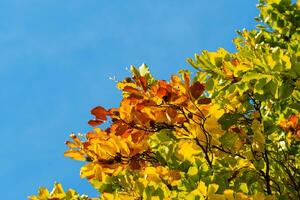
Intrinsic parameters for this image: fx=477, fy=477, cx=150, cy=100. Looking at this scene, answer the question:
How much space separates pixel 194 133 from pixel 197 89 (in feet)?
1.03

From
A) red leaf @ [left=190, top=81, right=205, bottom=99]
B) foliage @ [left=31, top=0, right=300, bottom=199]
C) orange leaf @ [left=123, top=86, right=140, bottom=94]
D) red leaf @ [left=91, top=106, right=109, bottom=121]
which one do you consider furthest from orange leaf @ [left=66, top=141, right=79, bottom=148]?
red leaf @ [left=190, top=81, right=205, bottom=99]

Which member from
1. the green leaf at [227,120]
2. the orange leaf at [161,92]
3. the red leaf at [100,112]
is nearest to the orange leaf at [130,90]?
the orange leaf at [161,92]

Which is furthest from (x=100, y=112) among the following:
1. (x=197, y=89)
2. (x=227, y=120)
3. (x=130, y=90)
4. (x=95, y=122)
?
(x=227, y=120)

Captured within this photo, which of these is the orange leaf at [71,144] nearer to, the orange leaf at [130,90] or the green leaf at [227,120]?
the orange leaf at [130,90]

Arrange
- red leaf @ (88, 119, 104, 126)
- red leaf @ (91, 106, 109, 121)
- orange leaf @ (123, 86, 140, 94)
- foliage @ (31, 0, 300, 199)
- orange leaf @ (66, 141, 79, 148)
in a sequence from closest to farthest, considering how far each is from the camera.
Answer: foliage @ (31, 0, 300, 199) < orange leaf @ (123, 86, 140, 94) < red leaf @ (91, 106, 109, 121) < red leaf @ (88, 119, 104, 126) < orange leaf @ (66, 141, 79, 148)

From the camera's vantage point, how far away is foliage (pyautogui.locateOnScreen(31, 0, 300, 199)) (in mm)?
2709

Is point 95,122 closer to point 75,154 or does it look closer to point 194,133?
point 75,154

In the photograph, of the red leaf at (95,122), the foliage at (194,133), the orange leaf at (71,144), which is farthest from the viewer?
the orange leaf at (71,144)

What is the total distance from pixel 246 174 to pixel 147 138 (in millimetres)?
728

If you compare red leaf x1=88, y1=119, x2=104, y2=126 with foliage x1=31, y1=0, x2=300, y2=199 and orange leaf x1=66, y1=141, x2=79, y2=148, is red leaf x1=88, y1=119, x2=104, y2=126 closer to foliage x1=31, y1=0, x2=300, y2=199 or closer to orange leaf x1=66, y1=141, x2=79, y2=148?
foliage x1=31, y1=0, x2=300, y2=199

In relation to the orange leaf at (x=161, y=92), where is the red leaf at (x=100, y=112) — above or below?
above

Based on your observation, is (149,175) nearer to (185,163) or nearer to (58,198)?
(185,163)

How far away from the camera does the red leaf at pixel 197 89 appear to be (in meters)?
2.78

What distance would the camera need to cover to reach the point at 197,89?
2.78m
